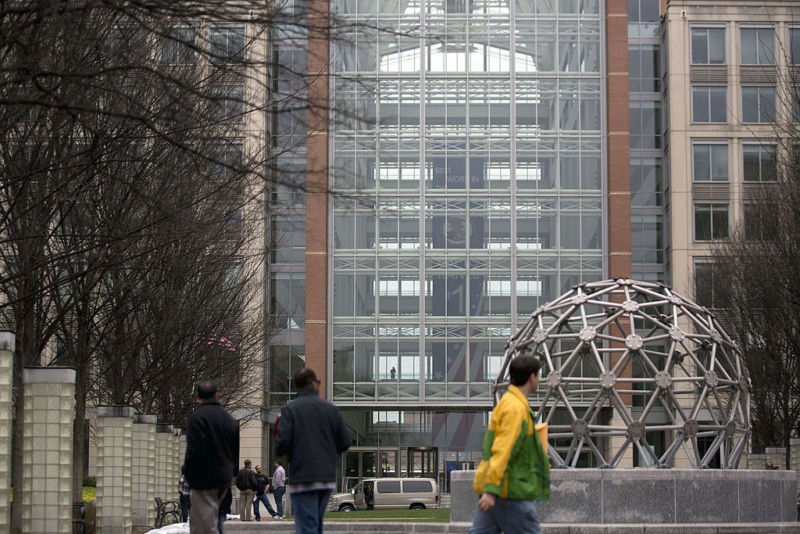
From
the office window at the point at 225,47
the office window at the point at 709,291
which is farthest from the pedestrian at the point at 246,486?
the office window at the point at 709,291

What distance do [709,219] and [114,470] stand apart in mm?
40010

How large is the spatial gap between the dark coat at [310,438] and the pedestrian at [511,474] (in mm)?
2019

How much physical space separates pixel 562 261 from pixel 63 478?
129 feet

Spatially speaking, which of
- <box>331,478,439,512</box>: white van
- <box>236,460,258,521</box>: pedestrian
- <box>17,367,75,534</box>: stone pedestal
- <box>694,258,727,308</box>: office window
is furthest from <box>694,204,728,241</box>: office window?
<box>17,367,75,534</box>: stone pedestal

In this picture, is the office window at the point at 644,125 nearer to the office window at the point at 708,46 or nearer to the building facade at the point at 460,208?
the office window at the point at 708,46

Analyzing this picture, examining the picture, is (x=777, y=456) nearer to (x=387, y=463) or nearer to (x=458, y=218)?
(x=458, y=218)

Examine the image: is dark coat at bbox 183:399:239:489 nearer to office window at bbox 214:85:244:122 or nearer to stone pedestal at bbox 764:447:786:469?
office window at bbox 214:85:244:122

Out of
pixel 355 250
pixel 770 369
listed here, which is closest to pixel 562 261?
pixel 355 250

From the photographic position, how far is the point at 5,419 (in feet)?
52.8

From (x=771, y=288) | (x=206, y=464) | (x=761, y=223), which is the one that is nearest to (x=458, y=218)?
(x=761, y=223)

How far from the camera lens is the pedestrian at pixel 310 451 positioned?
10586 mm

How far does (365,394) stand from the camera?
56.2m

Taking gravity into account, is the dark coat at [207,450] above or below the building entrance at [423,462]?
above

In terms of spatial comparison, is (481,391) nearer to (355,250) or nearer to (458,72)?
(355,250)
